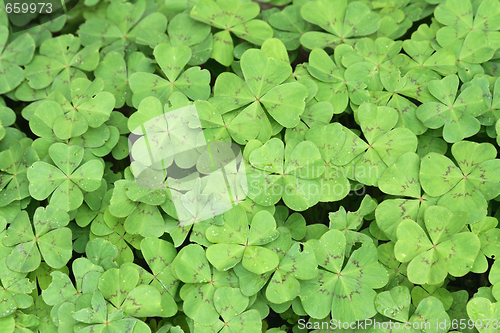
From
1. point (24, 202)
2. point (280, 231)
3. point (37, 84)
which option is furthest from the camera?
point (37, 84)

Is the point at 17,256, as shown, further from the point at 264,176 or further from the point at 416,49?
the point at 416,49

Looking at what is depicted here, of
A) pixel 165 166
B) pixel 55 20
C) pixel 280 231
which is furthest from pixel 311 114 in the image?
pixel 55 20

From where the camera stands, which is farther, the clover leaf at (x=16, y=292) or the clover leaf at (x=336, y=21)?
the clover leaf at (x=336, y=21)

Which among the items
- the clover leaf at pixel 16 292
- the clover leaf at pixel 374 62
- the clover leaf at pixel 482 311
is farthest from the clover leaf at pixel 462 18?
the clover leaf at pixel 16 292

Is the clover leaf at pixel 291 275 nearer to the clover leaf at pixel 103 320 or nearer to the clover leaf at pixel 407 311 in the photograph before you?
the clover leaf at pixel 407 311

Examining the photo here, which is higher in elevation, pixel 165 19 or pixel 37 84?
pixel 165 19
